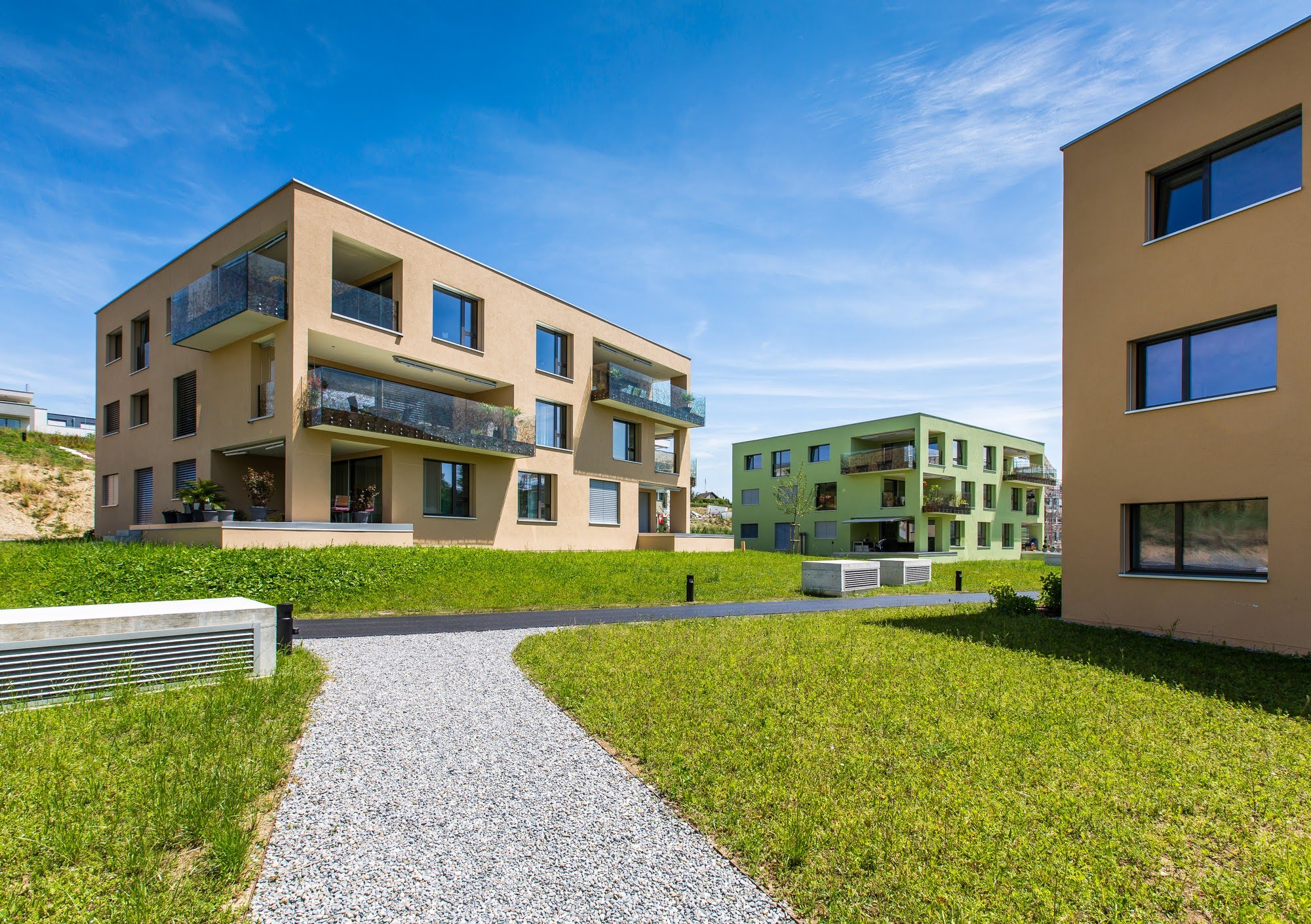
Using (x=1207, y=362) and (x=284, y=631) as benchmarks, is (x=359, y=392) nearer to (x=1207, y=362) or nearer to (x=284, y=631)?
(x=284, y=631)

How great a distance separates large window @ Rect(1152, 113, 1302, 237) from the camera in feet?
33.4

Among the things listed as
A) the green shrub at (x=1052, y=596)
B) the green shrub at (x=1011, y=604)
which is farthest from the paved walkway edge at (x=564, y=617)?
the green shrub at (x=1052, y=596)

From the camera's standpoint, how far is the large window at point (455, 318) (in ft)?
70.2

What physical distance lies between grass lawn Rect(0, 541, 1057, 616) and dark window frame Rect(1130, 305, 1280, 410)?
31.2 ft

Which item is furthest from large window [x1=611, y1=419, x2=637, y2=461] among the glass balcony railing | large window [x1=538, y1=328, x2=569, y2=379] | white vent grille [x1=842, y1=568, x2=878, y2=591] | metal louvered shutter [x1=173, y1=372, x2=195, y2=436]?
metal louvered shutter [x1=173, y1=372, x2=195, y2=436]

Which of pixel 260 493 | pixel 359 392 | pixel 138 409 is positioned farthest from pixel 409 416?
pixel 138 409

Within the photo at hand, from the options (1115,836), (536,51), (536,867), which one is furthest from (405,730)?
(536,51)

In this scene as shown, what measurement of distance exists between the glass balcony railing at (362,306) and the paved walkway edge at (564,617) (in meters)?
9.52

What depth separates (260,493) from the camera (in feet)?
59.3

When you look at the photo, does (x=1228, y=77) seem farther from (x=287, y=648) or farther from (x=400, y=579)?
(x=400, y=579)

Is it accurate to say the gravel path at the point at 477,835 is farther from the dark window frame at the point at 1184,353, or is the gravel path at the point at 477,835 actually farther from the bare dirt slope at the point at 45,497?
the bare dirt slope at the point at 45,497

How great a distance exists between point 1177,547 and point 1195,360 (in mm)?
3228

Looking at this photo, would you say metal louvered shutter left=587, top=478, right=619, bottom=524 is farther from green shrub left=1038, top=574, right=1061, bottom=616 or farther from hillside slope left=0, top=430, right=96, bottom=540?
hillside slope left=0, top=430, right=96, bottom=540

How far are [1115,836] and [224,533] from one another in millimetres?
16846
